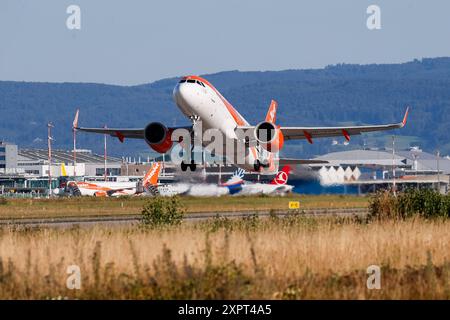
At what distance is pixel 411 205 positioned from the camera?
40531 mm

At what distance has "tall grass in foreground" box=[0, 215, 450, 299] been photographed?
18.8m

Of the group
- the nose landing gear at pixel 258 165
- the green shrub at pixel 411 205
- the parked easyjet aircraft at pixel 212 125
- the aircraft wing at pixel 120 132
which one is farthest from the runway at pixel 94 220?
the nose landing gear at pixel 258 165

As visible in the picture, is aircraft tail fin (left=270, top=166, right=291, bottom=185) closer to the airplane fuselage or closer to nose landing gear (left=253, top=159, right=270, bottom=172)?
nose landing gear (left=253, top=159, right=270, bottom=172)

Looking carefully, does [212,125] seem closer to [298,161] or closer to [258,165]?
[258,165]

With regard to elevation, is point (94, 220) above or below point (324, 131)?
below

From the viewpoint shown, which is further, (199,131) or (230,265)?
(199,131)

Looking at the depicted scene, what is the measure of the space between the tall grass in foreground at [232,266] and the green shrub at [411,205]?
12.3 m

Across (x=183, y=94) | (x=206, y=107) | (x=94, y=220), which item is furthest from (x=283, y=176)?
(x=183, y=94)

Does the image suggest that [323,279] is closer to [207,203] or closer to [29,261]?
[29,261]

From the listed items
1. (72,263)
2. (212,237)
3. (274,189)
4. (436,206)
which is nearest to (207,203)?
(274,189)

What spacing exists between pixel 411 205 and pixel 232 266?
21671 millimetres

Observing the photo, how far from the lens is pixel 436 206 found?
40.6m
